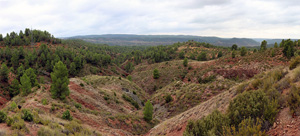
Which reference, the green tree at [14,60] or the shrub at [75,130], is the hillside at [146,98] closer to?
the shrub at [75,130]

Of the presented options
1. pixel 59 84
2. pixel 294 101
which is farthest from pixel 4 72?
pixel 294 101

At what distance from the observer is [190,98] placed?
24.6 metres

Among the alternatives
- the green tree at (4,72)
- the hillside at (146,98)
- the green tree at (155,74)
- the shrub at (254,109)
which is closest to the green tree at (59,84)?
the hillside at (146,98)

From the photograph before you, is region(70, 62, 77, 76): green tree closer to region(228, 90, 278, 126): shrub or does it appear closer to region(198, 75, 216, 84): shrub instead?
region(198, 75, 216, 84): shrub

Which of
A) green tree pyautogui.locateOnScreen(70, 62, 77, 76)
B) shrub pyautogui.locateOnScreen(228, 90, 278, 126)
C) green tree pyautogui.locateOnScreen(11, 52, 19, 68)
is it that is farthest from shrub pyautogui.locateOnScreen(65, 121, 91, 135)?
green tree pyautogui.locateOnScreen(11, 52, 19, 68)

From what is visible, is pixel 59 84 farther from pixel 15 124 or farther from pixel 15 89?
pixel 15 89

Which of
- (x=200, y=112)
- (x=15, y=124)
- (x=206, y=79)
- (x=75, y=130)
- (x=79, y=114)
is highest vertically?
(x=15, y=124)

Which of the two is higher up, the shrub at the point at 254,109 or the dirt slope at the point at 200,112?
the shrub at the point at 254,109

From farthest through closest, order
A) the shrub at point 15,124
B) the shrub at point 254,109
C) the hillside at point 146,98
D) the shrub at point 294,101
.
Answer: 1. the shrub at point 15,124
2. the hillside at point 146,98
3. the shrub at point 254,109
4. the shrub at point 294,101

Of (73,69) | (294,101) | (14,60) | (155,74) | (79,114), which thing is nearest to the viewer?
(294,101)

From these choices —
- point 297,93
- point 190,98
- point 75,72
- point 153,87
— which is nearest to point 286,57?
point 190,98

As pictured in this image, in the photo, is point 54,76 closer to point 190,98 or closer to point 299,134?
point 190,98

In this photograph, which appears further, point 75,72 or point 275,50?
point 75,72

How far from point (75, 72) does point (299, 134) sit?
2829 inches
